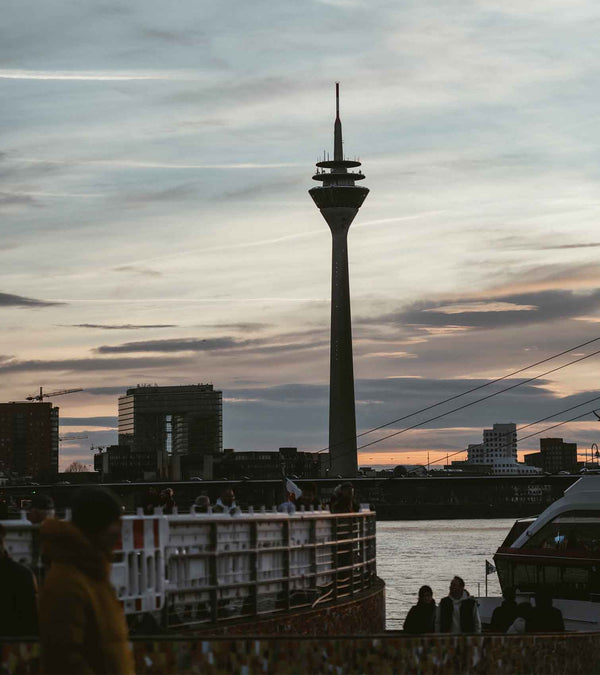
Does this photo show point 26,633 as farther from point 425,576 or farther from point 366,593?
point 425,576

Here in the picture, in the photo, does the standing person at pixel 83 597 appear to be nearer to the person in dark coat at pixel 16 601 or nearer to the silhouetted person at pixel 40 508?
the person in dark coat at pixel 16 601

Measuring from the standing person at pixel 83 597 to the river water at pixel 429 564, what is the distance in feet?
121

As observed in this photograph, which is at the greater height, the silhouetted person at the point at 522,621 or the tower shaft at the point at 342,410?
the tower shaft at the point at 342,410

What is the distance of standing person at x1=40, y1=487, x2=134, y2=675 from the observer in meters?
5.03

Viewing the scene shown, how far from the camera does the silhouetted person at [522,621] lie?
1712cm

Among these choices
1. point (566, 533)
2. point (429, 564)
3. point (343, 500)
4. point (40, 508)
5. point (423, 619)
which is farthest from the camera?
point (429, 564)

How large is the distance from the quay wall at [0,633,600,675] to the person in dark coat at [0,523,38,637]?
675 millimetres

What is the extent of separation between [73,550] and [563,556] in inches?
924

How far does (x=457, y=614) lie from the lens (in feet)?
52.2

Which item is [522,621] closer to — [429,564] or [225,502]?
[225,502]

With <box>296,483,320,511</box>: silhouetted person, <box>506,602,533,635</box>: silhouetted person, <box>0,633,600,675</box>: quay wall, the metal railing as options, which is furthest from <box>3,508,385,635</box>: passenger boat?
<box>0,633,600,675</box>: quay wall

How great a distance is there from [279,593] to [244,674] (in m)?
9.03

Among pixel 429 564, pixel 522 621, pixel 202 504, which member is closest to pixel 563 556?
pixel 522 621

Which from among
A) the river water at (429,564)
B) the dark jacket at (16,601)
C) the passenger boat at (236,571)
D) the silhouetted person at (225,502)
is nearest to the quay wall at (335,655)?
the dark jacket at (16,601)
